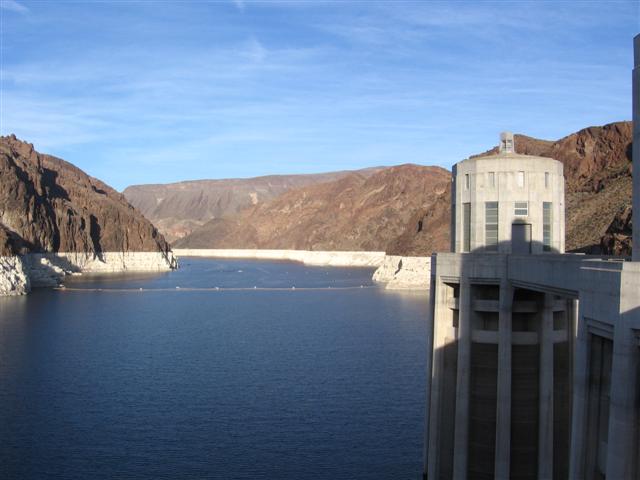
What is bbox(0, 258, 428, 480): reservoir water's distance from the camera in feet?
110

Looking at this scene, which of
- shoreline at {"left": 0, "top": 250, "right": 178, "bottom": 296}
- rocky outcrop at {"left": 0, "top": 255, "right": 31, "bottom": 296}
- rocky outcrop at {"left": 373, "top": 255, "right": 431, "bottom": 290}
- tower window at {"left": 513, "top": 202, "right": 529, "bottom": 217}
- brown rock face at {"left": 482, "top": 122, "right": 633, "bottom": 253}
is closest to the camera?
tower window at {"left": 513, "top": 202, "right": 529, "bottom": 217}

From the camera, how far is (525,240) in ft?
83.3

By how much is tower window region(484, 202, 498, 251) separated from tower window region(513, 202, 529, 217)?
2.15ft

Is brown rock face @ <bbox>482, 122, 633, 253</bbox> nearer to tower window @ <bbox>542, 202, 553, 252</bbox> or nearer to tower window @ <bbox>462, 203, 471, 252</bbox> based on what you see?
tower window @ <bbox>542, 202, 553, 252</bbox>

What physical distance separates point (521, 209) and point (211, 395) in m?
26.9

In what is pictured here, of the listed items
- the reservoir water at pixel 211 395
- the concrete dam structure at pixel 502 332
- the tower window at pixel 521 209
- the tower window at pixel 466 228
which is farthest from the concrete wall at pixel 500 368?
the reservoir water at pixel 211 395

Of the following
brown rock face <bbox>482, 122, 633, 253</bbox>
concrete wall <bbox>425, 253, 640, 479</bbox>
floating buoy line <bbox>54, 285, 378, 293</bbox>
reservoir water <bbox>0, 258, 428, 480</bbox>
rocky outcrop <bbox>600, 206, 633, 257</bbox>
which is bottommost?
floating buoy line <bbox>54, 285, 378, 293</bbox>

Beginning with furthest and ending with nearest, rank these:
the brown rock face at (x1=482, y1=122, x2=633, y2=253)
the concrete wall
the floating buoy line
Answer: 1. the floating buoy line
2. the brown rock face at (x1=482, y1=122, x2=633, y2=253)
3. the concrete wall

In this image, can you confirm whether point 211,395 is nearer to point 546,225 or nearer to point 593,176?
point 546,225

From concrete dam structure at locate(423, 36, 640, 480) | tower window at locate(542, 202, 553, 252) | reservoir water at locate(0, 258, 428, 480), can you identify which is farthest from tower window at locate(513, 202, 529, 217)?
reservoir water at locate(0, 258, 428, 480)

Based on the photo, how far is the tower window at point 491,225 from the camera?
2559 cm

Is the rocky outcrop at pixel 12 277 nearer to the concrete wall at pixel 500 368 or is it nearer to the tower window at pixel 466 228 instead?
the concrete wall at pixel 500 368

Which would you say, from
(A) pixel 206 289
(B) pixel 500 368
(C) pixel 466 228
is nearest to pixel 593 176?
(A) pixel 206 289

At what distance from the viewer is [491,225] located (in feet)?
84.4
